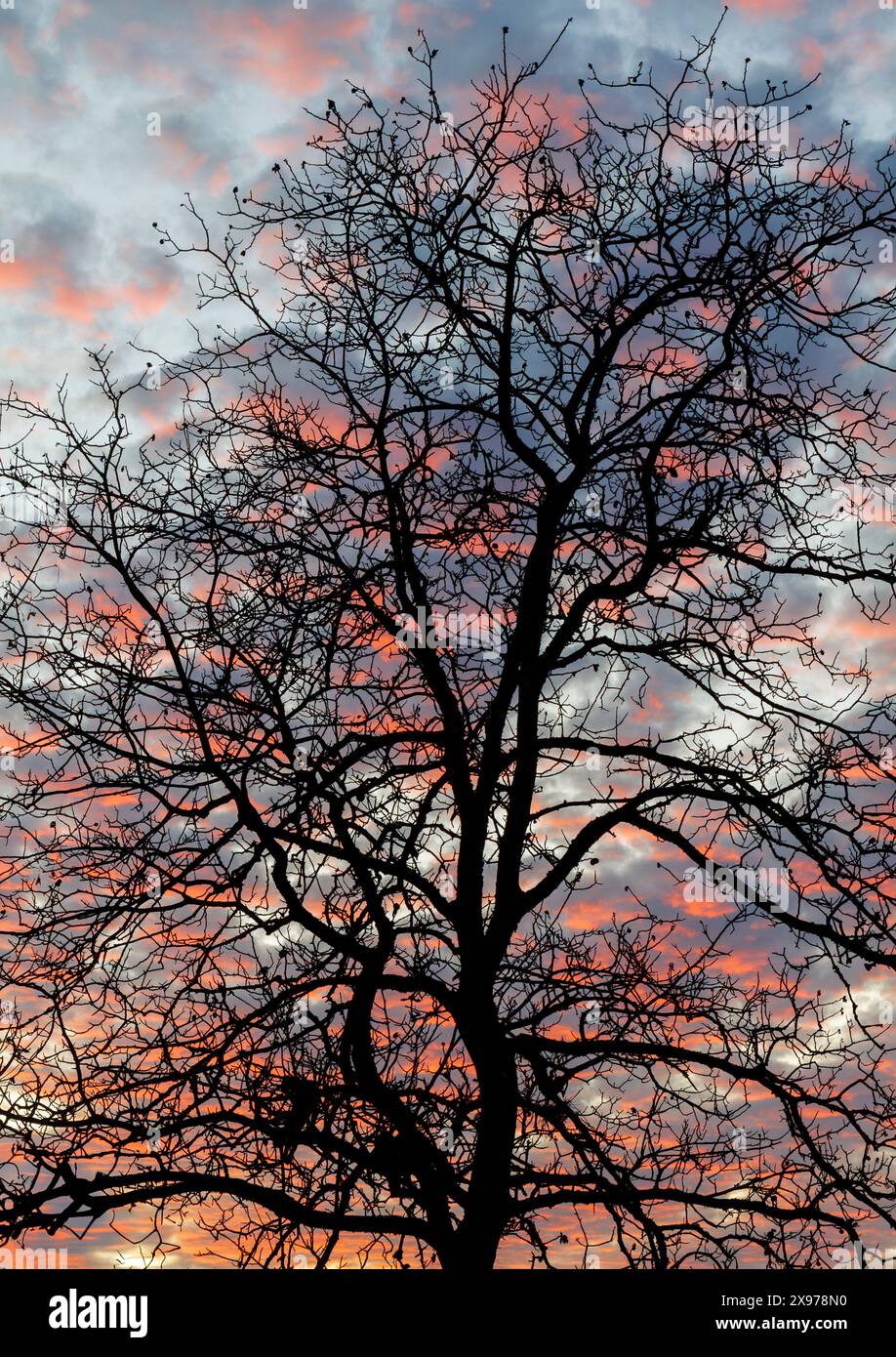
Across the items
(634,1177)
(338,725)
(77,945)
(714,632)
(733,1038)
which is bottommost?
(634,1177)

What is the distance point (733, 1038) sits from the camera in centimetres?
870

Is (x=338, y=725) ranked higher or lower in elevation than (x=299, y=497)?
lower

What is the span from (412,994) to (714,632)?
2.99 metres

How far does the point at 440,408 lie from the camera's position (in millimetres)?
9180

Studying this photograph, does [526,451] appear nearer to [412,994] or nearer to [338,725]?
[338,725]
